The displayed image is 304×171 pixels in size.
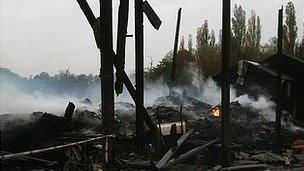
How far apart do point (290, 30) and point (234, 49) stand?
6.82m

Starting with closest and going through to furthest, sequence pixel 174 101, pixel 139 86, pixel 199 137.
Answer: pixel 139 86, pixel 199 137, pixel 174 101

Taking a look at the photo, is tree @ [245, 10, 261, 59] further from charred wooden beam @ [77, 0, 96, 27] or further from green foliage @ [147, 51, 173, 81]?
charred wooden beam @ [77, 0, 96, 27]

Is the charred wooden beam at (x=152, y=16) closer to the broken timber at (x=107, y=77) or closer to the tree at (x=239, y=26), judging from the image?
the broken timber at (x=107, y=77)

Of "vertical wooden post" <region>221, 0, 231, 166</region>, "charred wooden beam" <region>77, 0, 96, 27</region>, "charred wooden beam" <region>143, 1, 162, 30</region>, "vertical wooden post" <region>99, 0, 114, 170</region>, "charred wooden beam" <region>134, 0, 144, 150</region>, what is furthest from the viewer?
"charred wooden beam" <region>134, 0, 144, 150</region>

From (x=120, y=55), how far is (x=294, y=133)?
32.9 feet

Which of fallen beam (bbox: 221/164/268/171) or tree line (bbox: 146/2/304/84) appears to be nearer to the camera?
fallen beam (bbox: 221/164/268/171)

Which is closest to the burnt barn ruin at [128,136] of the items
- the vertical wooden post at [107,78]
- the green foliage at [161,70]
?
the vertical wooden post at [107,78]

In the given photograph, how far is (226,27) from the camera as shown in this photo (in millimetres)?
10414

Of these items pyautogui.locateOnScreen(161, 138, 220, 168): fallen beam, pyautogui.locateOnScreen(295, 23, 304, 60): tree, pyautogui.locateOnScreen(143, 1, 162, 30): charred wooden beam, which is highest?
pyautogui.locateOnScreen(295, 23, 304, 60): tree

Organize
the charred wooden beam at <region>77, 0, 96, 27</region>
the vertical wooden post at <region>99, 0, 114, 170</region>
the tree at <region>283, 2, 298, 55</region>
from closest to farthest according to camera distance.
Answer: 1. the vertical wooden post at <region>99, 0, 114, 170</region>
2. the charred wooden beam at <region>77, 0, 96, 27</region>
3. the tree at <region>283, 2, 298, 55</region>

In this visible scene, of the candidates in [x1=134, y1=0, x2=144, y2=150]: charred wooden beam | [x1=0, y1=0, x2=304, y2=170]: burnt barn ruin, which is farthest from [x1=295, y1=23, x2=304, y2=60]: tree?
[x1=134, y1=0, x2=144, y2=150]: charred wooden beam

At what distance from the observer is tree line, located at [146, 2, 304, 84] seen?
49.5 meters

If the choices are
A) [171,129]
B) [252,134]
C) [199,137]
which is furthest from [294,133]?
[171,129]

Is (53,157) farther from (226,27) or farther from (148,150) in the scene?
(226,27)
